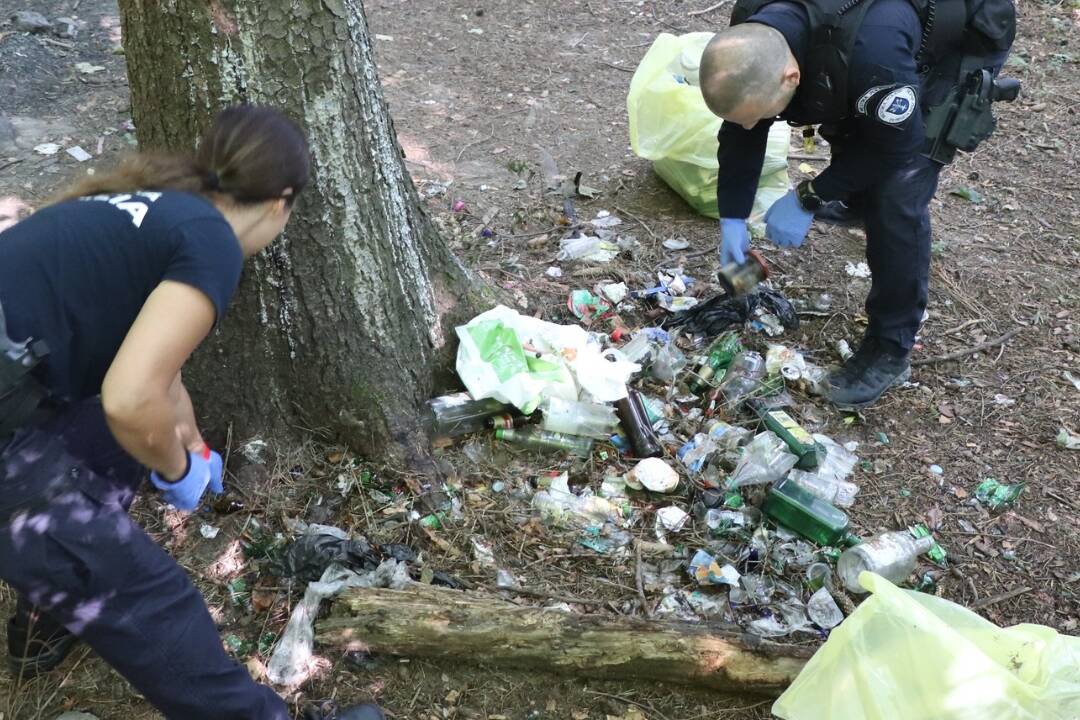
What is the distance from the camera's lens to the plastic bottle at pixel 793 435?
283 cm

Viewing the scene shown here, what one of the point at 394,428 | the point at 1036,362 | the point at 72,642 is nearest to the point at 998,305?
the point at 1036,362

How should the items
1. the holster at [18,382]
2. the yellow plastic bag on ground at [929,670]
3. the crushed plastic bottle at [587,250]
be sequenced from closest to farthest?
the holster at [18,382]
the yellow plastic bag on ground at [929,670]
the crushed plastic bottle at [587,250]

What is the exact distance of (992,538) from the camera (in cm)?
272

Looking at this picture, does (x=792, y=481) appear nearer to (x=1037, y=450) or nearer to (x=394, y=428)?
(x=1037, y=450)

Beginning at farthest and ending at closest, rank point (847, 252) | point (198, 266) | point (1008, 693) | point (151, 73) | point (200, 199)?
point (847, 252) < point (151, 73) < point (1008, 693) < point (200, 199) < point (198, 266)

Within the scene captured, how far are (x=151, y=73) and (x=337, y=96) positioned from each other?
481mm

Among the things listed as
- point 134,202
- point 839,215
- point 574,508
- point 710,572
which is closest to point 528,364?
point 574,508

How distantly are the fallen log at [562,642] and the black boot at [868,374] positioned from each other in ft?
4.21

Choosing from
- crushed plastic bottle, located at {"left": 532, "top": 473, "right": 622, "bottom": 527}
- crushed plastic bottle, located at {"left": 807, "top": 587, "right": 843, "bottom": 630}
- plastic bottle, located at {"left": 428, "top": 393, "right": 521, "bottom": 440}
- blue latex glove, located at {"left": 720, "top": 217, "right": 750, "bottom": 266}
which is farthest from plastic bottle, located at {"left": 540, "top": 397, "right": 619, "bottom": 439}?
blue latex glove, located at {"left": 720, "top": 217, "right": 750, "bottom": 266}

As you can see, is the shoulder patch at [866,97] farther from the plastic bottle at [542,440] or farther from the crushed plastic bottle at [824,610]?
the crushed plastic bottle at [824,610]

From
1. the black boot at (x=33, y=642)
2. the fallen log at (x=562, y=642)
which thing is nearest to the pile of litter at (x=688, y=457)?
the fallen log at (x=562, y=642)

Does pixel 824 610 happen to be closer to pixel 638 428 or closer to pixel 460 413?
pixel 638 428

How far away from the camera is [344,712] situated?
2.09 metres

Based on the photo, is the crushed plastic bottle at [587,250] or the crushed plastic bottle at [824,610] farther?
the crushed plastic bottle at [587,250]
